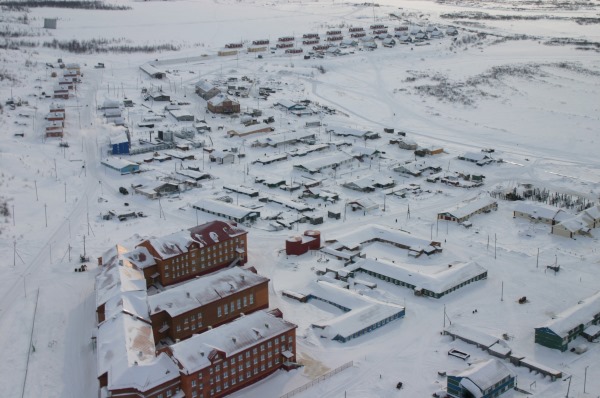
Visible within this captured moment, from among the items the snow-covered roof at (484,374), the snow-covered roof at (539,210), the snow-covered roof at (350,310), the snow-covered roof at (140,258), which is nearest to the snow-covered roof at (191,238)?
the snow-covered roof at (140,258)

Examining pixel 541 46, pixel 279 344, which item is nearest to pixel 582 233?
pixel 279 344

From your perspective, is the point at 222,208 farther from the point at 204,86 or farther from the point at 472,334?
the point at 204,86

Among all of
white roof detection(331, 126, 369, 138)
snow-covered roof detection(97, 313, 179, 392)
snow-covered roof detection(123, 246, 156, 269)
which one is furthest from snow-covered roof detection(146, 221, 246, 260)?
A: white roof detection(331, 126, 369, 138)

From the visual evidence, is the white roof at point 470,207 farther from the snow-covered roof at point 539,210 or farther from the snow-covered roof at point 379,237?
the snow-covered roof at point 379,237

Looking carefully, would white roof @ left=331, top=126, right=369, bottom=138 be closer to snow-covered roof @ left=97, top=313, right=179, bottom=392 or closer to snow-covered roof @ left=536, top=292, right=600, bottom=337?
snow-covered roof @ left=536, top=292, right=600, bottom=337

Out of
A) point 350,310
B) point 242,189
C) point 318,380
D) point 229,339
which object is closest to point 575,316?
point 350,310
